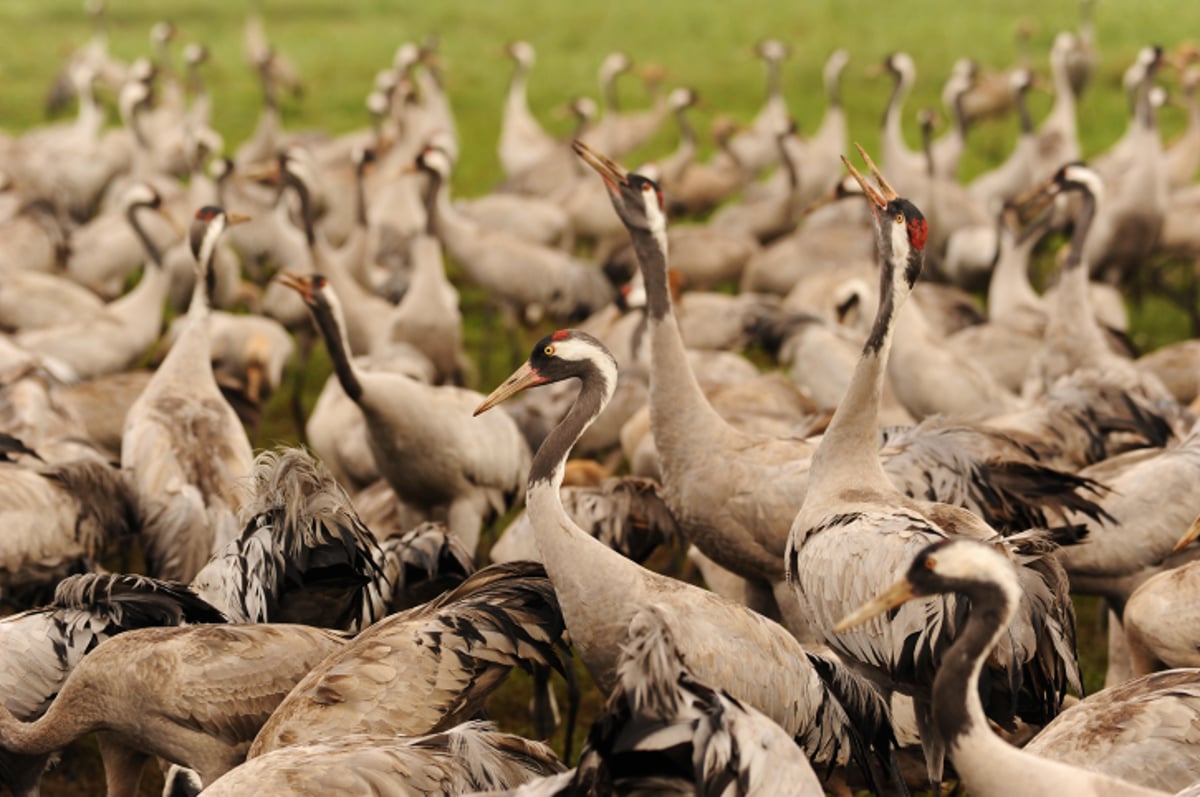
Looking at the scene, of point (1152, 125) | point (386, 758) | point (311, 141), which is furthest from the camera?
point (311, 141)

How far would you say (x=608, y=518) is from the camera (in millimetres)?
5574

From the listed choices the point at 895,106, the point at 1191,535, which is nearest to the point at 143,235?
the point at 895,106

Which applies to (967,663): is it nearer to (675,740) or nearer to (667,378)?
(675,740)

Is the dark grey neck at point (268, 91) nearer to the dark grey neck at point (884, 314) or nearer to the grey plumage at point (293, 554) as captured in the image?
the grey plumage at point (293, 554)

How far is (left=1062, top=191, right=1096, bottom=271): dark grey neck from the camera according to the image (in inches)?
273

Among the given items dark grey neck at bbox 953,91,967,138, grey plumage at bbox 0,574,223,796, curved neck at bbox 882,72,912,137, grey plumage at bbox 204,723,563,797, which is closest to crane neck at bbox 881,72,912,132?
curved neck at bbox 882,72,912,137

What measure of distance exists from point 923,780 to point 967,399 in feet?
8.41

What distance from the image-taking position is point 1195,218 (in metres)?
9.73

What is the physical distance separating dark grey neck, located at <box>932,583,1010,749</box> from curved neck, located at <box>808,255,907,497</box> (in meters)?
1.32

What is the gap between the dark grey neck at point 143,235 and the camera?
8.05 meters

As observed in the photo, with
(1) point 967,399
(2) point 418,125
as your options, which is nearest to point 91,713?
(1) point 967,399

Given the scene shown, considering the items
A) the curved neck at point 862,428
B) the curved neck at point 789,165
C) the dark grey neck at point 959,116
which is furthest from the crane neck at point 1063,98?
the curved neck at point 862,428

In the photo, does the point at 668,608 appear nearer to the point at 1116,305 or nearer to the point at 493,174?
the point at 1116,305

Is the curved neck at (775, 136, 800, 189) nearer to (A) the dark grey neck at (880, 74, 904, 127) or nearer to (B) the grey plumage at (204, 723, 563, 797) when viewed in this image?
(A) the dark grey neck at (880, 74, 904, 127)
